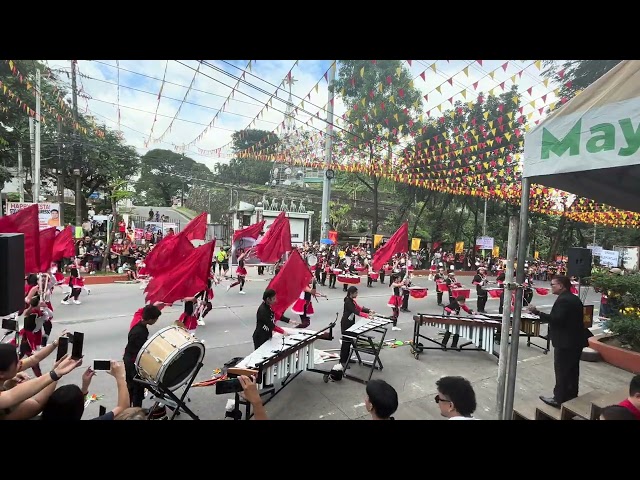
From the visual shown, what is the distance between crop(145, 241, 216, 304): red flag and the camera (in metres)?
7.00

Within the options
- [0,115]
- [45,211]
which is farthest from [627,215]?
[0,115]

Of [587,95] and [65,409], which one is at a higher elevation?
[587,95]

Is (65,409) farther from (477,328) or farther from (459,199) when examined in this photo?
(459,199)

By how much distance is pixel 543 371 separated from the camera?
24.0 ft

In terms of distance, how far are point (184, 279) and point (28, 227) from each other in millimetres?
3548

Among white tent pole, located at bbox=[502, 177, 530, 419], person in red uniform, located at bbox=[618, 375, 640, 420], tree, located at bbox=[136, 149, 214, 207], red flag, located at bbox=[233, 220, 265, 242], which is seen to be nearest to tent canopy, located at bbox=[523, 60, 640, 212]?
white tent pole, located at bbox=[502, 177, 530, 419]

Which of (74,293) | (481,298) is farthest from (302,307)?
(74,293)

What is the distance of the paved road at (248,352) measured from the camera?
559 centimetres

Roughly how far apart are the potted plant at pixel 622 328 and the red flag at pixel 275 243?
8593 mm

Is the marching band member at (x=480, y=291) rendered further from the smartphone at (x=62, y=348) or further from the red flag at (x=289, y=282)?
the smartphone at (x=62, y=348)

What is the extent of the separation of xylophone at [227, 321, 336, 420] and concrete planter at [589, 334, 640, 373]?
5.98 meters

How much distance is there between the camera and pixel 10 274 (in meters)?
2.78

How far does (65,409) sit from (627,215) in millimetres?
28315

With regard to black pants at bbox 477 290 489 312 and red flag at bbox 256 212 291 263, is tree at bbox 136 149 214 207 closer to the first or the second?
red flag at bbox 256 212 291 263
